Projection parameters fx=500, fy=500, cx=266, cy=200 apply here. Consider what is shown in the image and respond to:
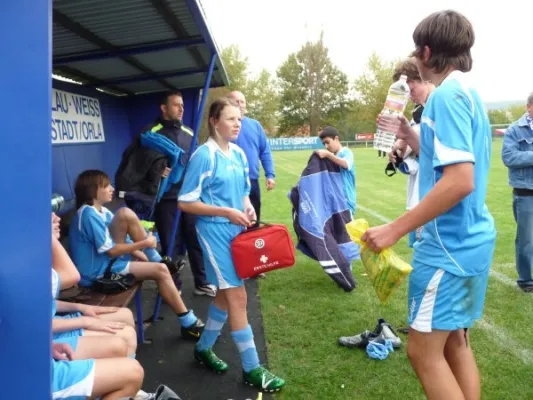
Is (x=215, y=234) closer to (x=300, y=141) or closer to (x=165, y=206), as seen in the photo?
(x=165, y=206)

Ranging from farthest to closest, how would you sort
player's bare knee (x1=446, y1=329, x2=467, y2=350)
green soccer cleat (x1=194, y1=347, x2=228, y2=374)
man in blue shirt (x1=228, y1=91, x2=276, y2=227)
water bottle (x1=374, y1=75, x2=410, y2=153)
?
man in blue shirt (x1=228, y1=91, x2=276, y2=227)
green soccer cleat (x1=194, y1=347, x2=228, y2=374)
water bottle (x1=374, y1=75, x2=410, y2=153)
player's bare knee (x1=446, y1=329, x2=467, y2=350)

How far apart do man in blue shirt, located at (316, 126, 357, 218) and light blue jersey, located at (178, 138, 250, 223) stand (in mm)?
2354

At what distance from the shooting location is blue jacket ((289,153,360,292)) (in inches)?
215

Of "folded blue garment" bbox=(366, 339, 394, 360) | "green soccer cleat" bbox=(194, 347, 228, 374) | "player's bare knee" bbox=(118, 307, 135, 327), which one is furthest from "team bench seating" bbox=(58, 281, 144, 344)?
"folded blue garment" bbox=(366, 339, 394, 360)

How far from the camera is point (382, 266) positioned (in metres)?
2.25

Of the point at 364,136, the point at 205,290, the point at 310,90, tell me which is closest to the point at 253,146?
the point at 205,290

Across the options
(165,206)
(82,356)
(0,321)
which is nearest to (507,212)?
(165,206)

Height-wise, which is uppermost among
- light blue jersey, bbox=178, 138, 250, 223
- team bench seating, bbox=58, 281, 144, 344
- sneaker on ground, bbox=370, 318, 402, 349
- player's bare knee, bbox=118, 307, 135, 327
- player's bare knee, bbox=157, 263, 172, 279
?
light blue jersey, bbox=178, 138, 250, 223

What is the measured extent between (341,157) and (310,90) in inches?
2303

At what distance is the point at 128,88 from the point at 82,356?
534 centimetres

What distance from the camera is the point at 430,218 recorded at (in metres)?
1.98

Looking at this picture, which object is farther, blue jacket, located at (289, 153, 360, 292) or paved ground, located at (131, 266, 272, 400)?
blue jacket, located at (289, 153, 360, 292)

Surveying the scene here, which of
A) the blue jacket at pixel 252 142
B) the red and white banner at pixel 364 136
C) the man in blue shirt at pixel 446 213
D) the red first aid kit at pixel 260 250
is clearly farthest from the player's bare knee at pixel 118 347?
the red and white banner at pixel 364 136

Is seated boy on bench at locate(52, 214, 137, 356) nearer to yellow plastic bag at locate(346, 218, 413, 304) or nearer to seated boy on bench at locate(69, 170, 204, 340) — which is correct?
seated boy on bench at locate(69, 170, 204, 340)
